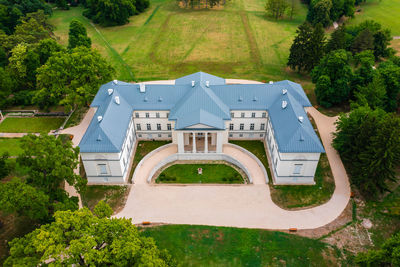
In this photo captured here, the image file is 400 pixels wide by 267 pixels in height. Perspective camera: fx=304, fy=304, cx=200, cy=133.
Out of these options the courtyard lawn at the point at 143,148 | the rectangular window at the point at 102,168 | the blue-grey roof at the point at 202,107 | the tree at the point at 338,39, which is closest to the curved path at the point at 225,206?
the courtyard lawn at the point at 143,148

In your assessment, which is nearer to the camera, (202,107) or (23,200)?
(23,200)

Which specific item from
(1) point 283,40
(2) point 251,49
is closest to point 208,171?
(2) point 251,49

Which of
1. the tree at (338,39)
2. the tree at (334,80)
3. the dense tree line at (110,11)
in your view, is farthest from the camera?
the dense tree line at (110,11)

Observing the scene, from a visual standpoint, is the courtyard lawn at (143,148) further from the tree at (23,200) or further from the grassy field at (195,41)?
the grassy field at (195,41)

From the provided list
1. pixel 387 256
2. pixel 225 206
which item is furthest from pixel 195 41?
pixel 387 256

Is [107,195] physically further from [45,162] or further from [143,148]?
[45,162]

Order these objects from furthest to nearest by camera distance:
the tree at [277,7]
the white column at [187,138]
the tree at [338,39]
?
the tree at [277,7], the tree at [338,39], the white column at [187,138]
